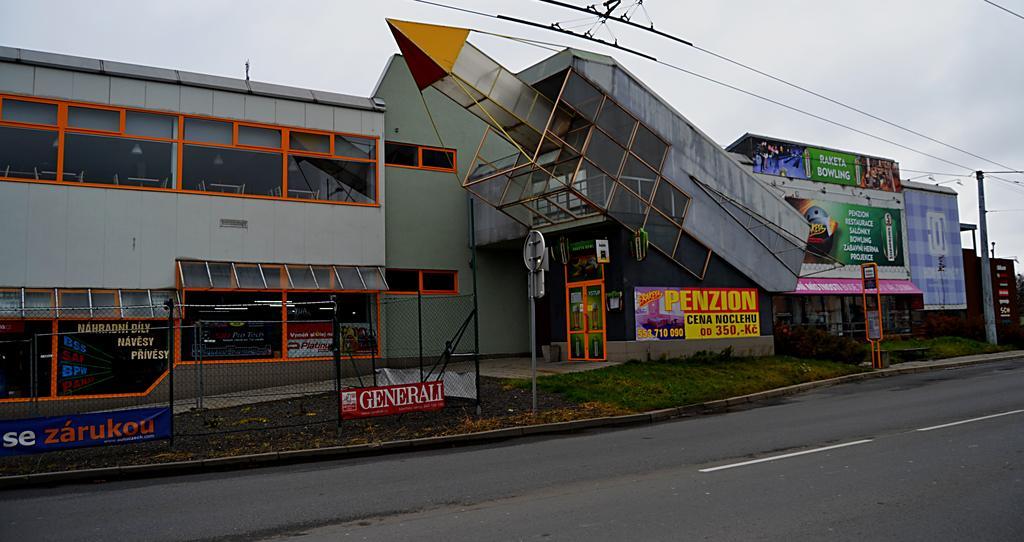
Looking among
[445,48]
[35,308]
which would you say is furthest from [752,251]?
[35,308]

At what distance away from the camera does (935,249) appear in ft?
126

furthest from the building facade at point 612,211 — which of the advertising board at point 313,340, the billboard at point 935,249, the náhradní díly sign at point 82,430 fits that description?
the billboard at point 935,249

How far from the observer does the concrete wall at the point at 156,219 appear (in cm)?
1680

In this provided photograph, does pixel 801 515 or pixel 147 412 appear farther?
pixel 147 412

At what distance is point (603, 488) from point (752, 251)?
54.7ft

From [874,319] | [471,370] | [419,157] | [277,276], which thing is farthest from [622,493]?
[419,157]

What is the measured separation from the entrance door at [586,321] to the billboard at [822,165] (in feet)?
51.9

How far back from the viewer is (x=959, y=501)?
6414 millimetres

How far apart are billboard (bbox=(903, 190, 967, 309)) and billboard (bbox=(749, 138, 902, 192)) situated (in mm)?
1921

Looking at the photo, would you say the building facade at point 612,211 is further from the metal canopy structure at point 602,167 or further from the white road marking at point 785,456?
the white road marking at point 785,456

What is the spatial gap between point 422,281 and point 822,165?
74.0ft

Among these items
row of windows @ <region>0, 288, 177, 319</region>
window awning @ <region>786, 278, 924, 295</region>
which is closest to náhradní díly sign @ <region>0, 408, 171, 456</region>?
row of windows @ <region>0, 288, 177, 319</region>

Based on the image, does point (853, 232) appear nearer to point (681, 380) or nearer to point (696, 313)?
point (696, 313)

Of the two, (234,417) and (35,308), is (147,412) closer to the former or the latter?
(234,417)
